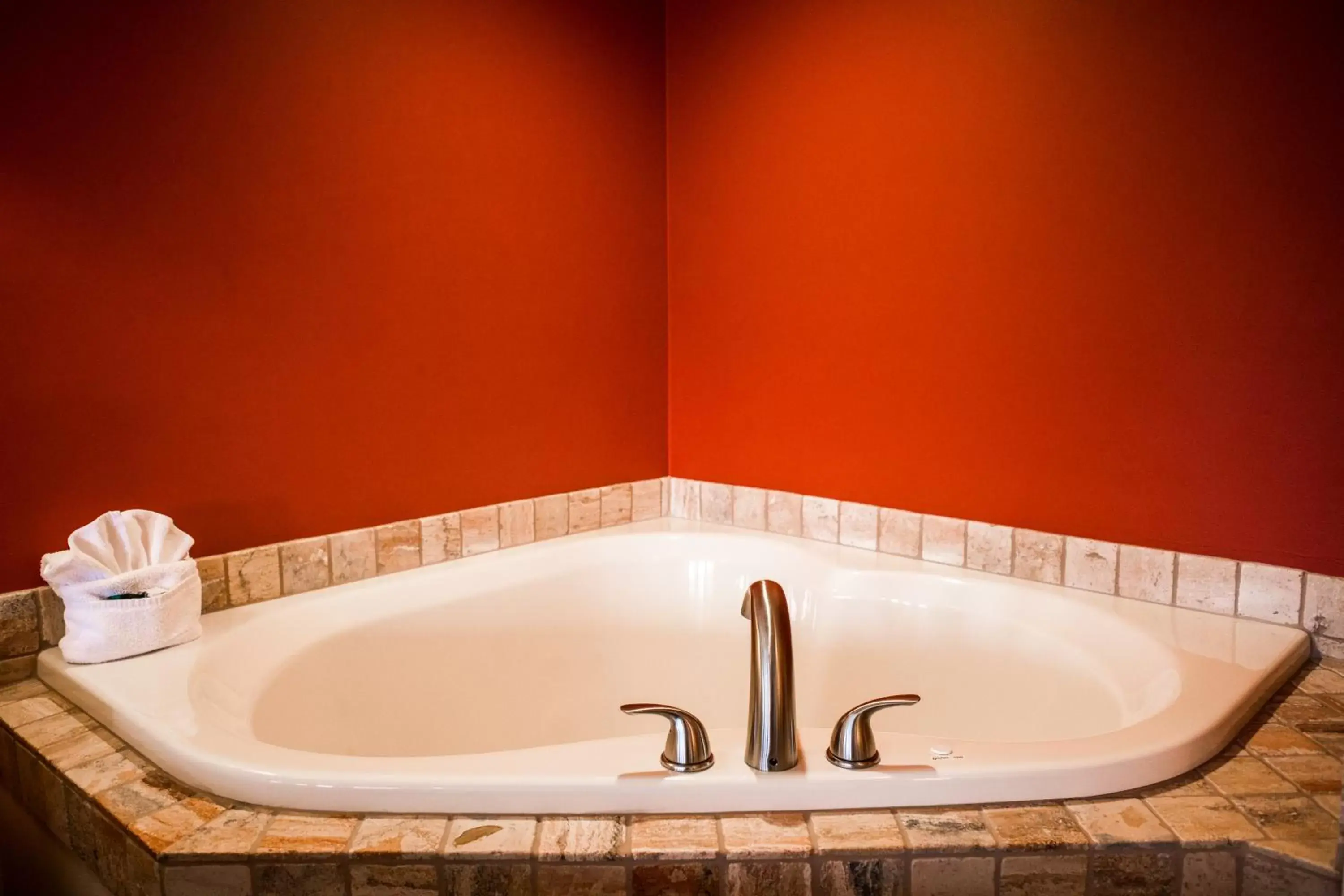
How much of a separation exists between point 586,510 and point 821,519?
67 cm

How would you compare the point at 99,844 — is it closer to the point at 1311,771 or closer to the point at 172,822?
the point at 172,822

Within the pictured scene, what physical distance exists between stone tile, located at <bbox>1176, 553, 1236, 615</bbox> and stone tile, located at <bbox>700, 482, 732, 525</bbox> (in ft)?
3.94

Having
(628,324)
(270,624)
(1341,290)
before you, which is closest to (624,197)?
(628,324)

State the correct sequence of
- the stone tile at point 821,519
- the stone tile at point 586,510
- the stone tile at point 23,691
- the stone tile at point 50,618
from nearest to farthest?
the stone tile at point 23,691
the stone tile at point 50,618
the stone tile at point 821,519
the stone tile at point 586,510

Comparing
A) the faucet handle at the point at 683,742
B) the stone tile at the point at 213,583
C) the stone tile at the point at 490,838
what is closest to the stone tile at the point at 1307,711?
the faucet handle at the point at 683,742

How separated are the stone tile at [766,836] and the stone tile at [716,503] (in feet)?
5.08

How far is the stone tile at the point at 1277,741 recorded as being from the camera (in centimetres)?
133

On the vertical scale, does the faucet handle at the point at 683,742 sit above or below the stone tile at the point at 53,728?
above

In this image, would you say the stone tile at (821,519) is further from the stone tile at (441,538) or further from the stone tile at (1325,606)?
the stone tile at (1325,606)

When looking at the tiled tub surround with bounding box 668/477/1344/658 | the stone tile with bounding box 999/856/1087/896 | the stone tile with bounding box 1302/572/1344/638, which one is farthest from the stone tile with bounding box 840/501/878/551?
the stone tile with bounding box 999/856/1087/896

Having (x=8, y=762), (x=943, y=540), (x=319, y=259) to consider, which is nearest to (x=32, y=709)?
(x=8, y=762)

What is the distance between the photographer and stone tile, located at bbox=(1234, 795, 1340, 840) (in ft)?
3.62

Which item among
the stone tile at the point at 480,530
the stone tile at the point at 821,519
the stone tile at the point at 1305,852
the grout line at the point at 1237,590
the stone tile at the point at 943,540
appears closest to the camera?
the stone tile at the point at 1305,852

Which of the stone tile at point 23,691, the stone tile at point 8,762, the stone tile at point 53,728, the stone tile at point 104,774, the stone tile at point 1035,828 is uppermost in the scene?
the stone tile at point 1035,828
